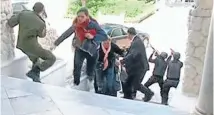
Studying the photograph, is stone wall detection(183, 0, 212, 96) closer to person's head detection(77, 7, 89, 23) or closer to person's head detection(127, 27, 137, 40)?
person's head detection(127, 27, 137, 40)

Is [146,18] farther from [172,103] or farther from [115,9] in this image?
[172,103]

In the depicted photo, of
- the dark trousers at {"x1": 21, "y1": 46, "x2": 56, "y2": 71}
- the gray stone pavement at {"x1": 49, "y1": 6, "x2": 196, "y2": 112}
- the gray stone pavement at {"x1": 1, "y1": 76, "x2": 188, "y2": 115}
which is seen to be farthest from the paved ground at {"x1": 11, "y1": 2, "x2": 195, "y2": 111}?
the gray stone pavement at {"x1": 1, "y1": 76, "x2": 188, "y2": 115}

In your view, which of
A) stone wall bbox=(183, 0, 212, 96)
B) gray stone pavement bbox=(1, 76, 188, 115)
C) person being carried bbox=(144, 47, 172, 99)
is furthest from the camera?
person being carried bbox=(144, 47, 172, 99)

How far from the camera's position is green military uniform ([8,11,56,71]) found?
2807 mm

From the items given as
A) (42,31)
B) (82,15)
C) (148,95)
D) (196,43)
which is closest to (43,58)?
(42,31)

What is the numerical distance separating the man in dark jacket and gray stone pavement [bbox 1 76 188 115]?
620 millimetres

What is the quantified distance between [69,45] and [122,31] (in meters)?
0.49

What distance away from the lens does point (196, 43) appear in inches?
88.8

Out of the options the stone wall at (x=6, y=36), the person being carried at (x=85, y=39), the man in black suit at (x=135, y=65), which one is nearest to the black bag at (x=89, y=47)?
the person being carried at (x=85, y=39)

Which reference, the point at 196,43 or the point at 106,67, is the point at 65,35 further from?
the point at 196,43

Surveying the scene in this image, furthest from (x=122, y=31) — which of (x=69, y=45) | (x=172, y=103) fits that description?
(x=172, y=103)

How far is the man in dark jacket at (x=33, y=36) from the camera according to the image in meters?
2.81

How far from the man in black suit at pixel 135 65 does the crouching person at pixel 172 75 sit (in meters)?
0.11

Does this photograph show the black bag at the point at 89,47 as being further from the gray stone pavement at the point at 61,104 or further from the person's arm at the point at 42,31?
the gray stone pavement at the point at 61,104
